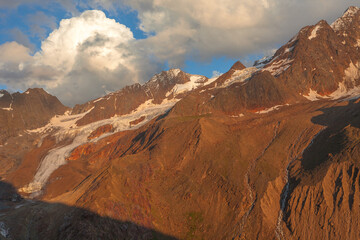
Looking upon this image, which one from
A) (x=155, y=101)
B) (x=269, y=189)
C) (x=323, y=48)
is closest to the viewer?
(x=269, y=189)

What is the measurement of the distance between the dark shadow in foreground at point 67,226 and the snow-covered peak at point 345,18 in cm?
10373

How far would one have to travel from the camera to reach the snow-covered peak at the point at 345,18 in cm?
10256

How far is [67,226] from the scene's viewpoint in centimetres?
2841

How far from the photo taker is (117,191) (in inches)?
1331

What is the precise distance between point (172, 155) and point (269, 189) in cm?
1574

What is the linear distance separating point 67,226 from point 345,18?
A: 11532 cm

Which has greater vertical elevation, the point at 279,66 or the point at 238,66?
the point at 238,66

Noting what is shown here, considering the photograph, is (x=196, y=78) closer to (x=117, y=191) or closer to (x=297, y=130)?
(x=297, y=130)

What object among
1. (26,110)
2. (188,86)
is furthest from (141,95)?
(26,110)

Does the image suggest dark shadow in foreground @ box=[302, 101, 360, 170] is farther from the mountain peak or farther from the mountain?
the mountain peak

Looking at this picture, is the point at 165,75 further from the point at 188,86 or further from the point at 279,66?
the point at 279,66

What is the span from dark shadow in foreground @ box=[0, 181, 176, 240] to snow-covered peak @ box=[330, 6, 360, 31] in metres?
104

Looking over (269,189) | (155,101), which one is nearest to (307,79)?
(269,189)

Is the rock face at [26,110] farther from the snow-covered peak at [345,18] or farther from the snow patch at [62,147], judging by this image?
the snow-covered peak at [345,18]
